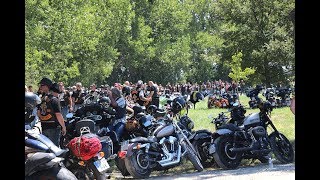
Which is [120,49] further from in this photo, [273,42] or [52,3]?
[52,3]

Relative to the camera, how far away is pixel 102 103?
896 centimetres

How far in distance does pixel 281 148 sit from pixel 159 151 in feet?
6.79

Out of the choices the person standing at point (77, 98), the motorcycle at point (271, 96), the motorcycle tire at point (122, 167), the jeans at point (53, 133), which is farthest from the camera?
the motorcycle at point (271, 96)

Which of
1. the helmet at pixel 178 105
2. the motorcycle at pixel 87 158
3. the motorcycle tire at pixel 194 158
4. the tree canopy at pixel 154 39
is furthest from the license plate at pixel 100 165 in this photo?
the tree canopy at pixel 154 39

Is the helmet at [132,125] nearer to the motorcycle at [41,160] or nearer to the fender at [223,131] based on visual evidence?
the fender at [223,131]

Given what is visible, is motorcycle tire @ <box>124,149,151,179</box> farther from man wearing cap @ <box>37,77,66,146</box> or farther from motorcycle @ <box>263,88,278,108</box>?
motorcycle @ <box>263,88,278,108</box>

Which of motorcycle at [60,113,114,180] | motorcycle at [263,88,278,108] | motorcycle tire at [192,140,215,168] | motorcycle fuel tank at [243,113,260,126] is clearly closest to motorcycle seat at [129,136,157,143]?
motorcycle tire at [192,140,215,168]

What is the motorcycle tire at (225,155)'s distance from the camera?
24.2 feet

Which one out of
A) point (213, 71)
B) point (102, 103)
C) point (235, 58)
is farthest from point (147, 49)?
point (102, 103)

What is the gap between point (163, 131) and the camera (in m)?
7.28

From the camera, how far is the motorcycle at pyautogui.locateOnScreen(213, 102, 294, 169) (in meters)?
7.44

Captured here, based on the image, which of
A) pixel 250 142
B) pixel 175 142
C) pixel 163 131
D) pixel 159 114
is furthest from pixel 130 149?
pixel 250 142

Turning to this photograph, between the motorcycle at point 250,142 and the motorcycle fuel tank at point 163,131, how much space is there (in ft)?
2.39
